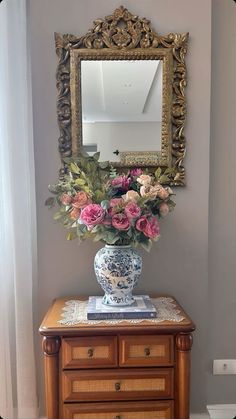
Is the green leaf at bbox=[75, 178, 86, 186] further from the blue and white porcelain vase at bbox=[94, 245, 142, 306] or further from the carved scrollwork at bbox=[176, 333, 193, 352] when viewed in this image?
the carved scrollwork at bbox=[176, 333, 193, 352]

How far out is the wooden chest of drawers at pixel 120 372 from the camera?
1369 millimetres

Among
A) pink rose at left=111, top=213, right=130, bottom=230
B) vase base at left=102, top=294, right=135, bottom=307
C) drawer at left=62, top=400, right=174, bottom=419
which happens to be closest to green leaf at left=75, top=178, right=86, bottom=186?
pink rose at left=111, top=213, right=130, bottom=230

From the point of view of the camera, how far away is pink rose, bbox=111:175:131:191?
1440 millimetres

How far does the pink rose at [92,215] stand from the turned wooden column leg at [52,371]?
0.49 m

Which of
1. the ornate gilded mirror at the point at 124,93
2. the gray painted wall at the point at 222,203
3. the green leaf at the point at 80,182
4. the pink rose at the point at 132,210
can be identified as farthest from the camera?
the gray painted wall at the point at 222,203

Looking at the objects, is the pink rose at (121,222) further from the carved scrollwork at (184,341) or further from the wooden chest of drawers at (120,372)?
the carved scrollwork at (184,341)

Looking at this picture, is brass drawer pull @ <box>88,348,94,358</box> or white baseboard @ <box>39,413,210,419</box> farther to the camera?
white baseboard @ <box>39,413,210,419</box>

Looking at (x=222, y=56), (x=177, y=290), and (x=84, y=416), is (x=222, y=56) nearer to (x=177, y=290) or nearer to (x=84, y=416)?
(x=177, y=290)

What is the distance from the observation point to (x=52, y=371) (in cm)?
137

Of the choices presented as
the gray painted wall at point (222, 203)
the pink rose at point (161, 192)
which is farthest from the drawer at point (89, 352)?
the gray painted wall at point (222, 203)

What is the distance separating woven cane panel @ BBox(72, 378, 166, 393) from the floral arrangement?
1.81 ft

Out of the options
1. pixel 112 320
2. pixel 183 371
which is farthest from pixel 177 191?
pixel 183 371

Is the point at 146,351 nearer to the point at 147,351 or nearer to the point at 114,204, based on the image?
the point at 147,351

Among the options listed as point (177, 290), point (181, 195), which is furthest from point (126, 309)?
point (181, 195)
